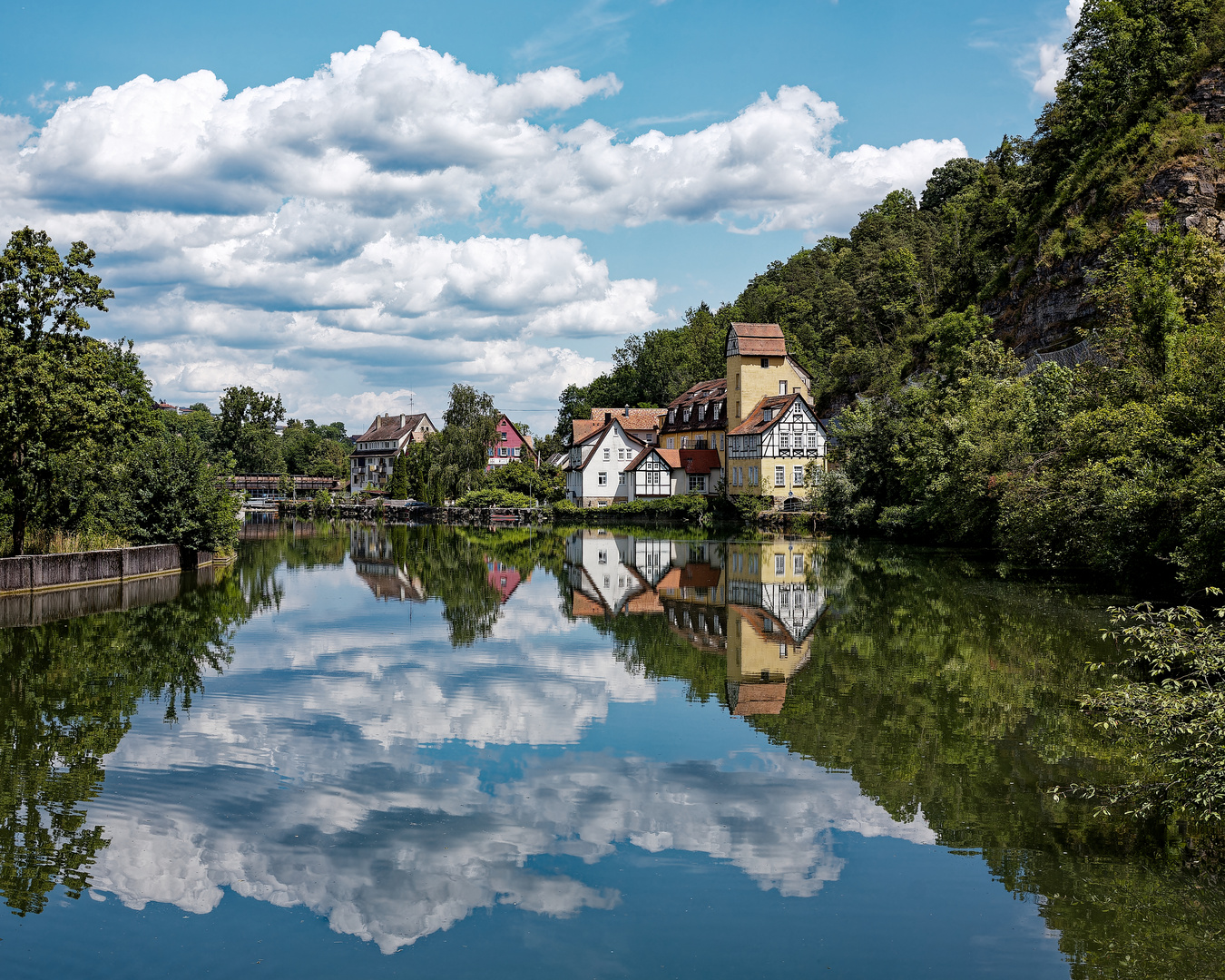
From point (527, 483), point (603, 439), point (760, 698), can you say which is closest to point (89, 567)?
point (760, 698)

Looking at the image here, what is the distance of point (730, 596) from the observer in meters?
31.0

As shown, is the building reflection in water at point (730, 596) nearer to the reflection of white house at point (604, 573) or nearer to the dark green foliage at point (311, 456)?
the reflection of white house at point (604, 573)

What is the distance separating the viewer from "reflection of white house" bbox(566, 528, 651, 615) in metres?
31.1

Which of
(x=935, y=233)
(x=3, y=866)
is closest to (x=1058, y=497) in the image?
(x=3, y=866)

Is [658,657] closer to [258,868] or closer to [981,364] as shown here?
[258,868]

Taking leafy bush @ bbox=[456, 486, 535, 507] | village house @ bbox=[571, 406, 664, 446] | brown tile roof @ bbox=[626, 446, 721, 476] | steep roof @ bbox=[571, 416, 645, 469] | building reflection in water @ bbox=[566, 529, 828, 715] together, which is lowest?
building reflection in water @ bbox=[566, 529, 828, 715]

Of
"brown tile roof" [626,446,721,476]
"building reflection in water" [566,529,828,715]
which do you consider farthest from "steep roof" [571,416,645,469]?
Result: "building reflection in water" [566,529,828,715]

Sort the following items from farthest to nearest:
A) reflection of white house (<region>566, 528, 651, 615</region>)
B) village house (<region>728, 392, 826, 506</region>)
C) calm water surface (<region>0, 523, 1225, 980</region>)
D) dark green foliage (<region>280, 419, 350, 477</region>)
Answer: dark green foliage (<region>280, 419, 350, 477</region>) < village house (<region>728, 392, 826, 506</region>) < reflection of white house (<region>566, 528, 651, 615</region>) < calm water surface (<region>0, 523, 1225, 980</region>)

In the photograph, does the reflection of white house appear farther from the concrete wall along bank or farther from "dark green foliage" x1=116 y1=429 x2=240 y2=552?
the concrete wall along bank

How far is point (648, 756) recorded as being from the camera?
1367cm

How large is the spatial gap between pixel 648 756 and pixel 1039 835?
506 centimetres

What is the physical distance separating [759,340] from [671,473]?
1247 centimetres

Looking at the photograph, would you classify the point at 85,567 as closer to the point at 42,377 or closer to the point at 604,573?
the point at 42,377

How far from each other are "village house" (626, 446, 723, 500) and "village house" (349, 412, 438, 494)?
4695 cm
